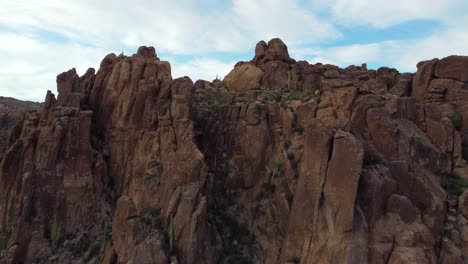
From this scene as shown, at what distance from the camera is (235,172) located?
43.0m

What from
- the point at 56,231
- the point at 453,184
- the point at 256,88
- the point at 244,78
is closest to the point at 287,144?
the point at 256,88

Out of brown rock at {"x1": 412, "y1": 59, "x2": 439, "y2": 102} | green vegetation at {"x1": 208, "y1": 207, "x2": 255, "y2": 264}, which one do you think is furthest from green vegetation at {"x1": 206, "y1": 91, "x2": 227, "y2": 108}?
brown rock at {"x1": 412, "y1": 59, "x2": 439, "y2": 102}

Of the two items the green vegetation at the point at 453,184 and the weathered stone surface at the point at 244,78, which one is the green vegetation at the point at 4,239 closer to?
the weathered stone surface at the point at 244,78

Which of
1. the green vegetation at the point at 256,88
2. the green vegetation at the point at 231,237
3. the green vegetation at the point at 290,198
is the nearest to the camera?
the green vegetation at the point at 290,198

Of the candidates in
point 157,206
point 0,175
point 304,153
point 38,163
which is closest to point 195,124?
point 157,206

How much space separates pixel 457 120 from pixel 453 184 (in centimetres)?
717

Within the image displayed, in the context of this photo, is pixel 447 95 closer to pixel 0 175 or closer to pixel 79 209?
pixel 79 209

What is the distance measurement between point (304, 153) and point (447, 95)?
17595 mm

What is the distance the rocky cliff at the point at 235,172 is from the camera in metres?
34.0

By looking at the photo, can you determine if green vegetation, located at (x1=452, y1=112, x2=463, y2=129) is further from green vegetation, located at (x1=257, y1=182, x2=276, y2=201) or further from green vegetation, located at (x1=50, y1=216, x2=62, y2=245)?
green vegetation, located at (x1=50, y1=216, x2=62, y2=245)

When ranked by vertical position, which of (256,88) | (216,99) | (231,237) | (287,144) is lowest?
(231,237)

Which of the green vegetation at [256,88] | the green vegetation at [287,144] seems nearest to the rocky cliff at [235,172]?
the green vegetation at [287,144]

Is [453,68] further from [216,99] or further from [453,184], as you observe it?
[216,99]

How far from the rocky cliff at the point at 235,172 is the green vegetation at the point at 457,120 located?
0.17 metres
